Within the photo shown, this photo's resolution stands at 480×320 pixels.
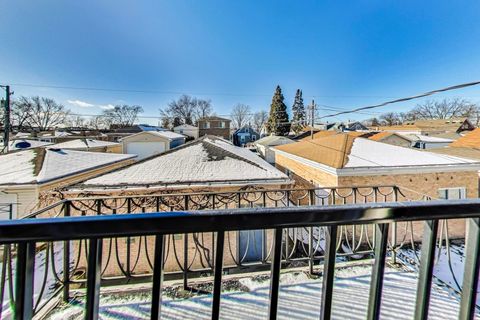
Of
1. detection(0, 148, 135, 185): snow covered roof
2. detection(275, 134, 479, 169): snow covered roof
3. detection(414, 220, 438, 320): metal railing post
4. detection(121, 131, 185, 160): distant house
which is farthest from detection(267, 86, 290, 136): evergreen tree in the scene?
detection(414, 220, 438, 320): metal railing post

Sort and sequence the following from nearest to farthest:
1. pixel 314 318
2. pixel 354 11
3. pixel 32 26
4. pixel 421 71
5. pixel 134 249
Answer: pixel 314 318 < pixel 134 249 < pixel 354 11 < pixel 32 26 < pixel 421 71

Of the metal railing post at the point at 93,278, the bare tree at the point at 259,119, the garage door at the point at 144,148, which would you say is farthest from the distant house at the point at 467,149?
the bare tree at the point at 259,119

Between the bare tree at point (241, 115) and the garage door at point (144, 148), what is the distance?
25492mm

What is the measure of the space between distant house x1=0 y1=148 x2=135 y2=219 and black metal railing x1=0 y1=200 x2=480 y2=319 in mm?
6511

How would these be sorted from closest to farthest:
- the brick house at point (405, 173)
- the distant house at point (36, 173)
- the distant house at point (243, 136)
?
the distant house at point (36, 173) < the brick house at point (405, 173) < the distant house at point (243, 136)

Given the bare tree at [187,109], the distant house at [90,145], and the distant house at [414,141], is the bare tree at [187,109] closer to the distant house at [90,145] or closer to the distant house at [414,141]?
the distant house at [90,145]

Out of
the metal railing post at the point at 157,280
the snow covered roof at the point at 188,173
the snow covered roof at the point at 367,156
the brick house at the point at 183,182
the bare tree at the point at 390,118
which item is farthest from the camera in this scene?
the bare tree at the point at 390,118

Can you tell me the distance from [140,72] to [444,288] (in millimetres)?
22571

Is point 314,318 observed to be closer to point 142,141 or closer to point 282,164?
point 282,164

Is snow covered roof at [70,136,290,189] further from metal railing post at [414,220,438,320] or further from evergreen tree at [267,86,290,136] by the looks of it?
evergreen tree at [267,86,290,136]

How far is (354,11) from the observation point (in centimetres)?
711

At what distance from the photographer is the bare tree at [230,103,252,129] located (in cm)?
4672

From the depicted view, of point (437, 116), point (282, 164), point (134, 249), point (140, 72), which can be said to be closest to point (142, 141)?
point (140, 72)

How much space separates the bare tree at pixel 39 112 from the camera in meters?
29.0
